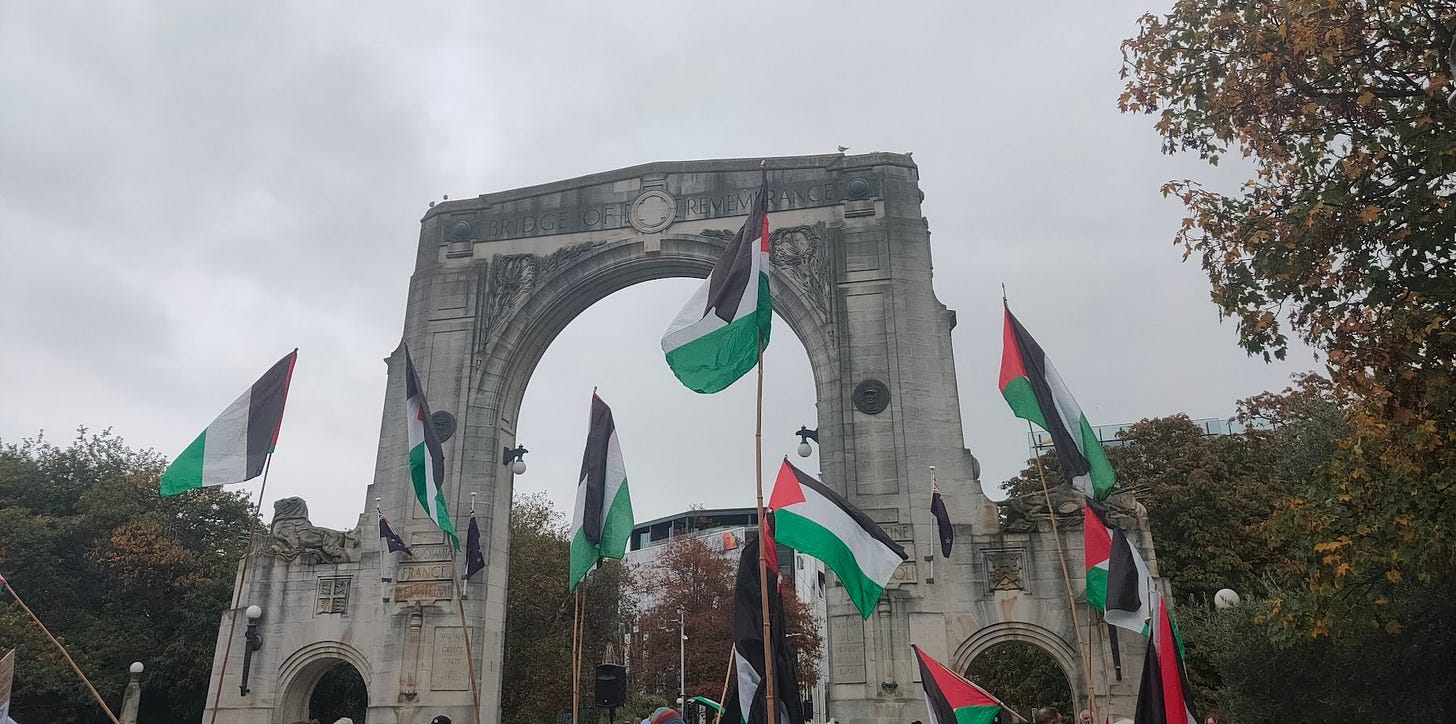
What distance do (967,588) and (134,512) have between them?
2413 cm

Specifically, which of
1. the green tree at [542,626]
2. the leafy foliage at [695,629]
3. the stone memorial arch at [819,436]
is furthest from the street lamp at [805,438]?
the leafy foliage at [695,629]

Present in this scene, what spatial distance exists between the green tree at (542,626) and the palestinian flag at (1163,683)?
2721 centimetres

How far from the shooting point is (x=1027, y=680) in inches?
1099

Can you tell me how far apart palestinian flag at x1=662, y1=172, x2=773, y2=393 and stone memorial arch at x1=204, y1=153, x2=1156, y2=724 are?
987 cm

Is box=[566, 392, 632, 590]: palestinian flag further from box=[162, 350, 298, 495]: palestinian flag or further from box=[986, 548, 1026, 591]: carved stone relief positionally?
box=[986, 548, 1026, 591]: carved stone relief

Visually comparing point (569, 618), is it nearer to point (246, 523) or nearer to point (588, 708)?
point (588, 708)

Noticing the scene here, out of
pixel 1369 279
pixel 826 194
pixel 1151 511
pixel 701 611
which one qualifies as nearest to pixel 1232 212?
pixel 1369 279

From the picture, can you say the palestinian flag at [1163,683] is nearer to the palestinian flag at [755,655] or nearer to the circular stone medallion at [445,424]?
the palestinian flag at [755,655]

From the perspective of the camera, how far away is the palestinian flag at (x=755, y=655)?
26.0 feet

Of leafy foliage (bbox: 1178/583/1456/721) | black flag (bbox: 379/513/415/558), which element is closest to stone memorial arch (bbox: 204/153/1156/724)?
black flag (bbox: 379/513/415/558)

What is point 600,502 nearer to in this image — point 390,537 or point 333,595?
point 390,537

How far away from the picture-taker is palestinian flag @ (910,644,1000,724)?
8.34 meters

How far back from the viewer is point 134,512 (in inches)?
1130

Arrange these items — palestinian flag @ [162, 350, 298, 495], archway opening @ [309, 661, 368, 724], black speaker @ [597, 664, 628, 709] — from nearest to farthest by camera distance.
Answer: palestinian flag @ [162, 350, 298, 495] → black speaker @ [597, 664, 628, 709] → archway opening @ [309, 661, 368, 724]
